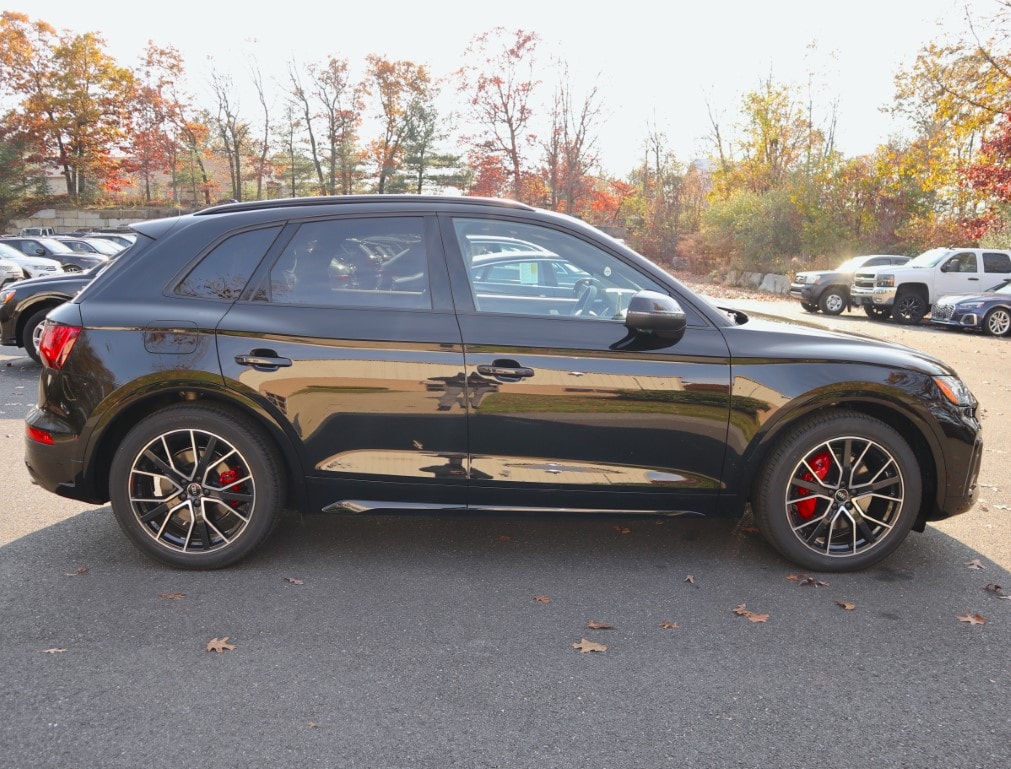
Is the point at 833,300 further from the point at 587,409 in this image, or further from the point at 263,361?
the point at 263,361

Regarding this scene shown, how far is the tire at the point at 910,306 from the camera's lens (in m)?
19.1

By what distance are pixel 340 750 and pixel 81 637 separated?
140 centimetres

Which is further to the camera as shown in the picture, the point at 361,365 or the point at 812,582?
the point at 812,582

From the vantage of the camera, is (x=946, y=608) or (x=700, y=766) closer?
(x=700, y=766)

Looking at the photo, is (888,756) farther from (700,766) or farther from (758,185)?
(758,185)

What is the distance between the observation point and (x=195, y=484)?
381 centimetres

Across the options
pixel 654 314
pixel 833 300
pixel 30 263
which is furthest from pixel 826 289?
pixel 30 263

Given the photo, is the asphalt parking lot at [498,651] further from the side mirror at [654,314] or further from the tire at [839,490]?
the side mirror at [654,314]

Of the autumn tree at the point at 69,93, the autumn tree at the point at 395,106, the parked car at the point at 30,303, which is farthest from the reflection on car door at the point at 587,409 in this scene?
the autumn tree at the point at 69,93

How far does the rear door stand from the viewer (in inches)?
146

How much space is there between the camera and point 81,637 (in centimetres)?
316

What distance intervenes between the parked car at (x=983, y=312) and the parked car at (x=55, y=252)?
66.6 ft

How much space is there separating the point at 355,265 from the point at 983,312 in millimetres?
16393

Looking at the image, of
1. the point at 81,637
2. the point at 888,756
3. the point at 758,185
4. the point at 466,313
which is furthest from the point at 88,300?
the point at 758,185
